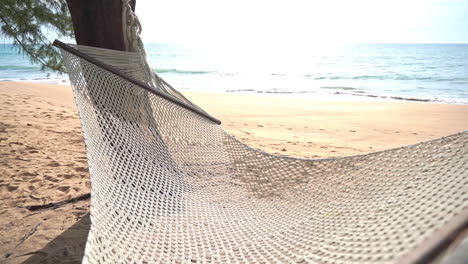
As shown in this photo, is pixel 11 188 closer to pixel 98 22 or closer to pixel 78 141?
pixel 98 22

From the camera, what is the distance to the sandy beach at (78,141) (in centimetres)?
146

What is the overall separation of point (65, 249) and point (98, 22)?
1.05 m

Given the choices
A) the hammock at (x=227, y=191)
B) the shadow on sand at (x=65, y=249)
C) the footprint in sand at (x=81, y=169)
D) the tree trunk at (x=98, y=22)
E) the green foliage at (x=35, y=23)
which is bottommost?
the shadow on sand at (x=65, y=249)

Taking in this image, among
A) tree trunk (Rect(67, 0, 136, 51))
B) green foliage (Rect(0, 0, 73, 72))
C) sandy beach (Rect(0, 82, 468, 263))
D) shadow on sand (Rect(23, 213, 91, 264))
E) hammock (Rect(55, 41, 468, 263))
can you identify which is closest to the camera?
hammock (Rect(55, 41, 468, 263))

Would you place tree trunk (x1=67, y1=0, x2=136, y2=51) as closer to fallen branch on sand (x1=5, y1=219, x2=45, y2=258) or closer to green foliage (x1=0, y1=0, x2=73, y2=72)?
fallen branch on sand (x1=5, y1=219, x2=45, y2=258)

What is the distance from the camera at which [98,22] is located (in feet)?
5.54

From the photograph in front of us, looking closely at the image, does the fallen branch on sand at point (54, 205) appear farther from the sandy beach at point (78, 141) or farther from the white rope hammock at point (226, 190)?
the white rope hammock at point (226, 190)

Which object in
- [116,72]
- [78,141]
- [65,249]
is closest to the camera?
[65,249]

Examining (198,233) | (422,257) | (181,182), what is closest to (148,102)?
(181,182)

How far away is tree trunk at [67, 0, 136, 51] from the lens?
65.8 inches

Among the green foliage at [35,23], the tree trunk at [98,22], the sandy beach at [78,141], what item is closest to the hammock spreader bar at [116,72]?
the tree trunk at [98,22]

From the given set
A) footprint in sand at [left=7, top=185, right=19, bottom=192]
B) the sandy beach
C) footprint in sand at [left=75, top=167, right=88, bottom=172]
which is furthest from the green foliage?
footprint in sand at [left=7, top=185, right=19, bottom=192]

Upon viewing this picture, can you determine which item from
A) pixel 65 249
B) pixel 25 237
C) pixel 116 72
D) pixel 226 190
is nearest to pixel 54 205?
pixel 25 237

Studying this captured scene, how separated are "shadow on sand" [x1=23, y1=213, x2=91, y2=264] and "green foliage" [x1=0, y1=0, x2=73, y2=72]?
2.33m
